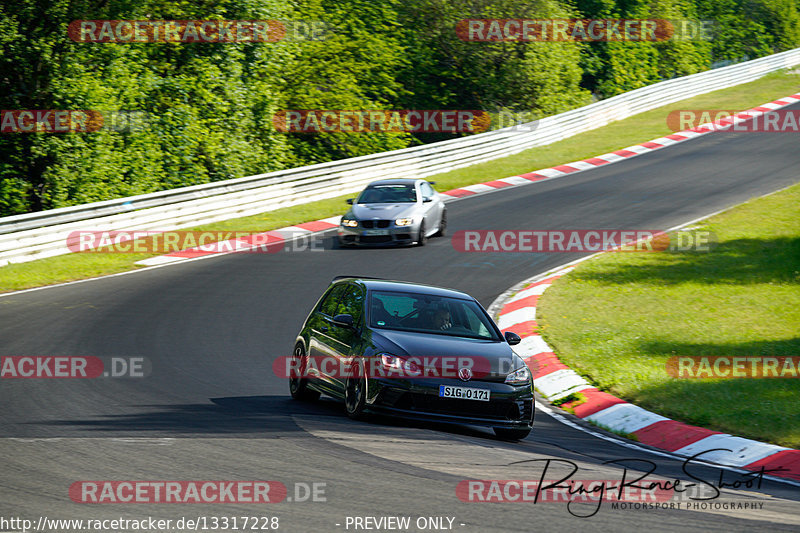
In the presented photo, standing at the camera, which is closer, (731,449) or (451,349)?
(731,449)

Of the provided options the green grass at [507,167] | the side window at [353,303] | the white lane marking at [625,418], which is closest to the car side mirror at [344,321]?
the side window at [353,303]

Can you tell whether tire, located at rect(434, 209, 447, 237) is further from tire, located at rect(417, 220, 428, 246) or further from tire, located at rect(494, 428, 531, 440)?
tire, located at rect(494, 428, 531, 440)

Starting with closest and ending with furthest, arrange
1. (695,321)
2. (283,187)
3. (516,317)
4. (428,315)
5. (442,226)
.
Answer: (428,315)
(695,321)
(516,317)
(442,226)
(283,187)

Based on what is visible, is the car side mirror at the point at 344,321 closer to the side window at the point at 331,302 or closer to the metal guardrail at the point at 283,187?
the side window at the point at 331,302

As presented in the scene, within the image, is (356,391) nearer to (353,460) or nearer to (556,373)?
(353,460)

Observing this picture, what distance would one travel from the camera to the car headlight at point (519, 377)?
9102 mm

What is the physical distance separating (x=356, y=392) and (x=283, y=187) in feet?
62.3

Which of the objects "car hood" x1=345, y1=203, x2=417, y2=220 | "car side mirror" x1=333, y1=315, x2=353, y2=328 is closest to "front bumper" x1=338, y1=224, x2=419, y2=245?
"car hood" x1=345, y1=203, x2=417, y2=220

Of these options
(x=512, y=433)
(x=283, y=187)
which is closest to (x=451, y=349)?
(x=512, y=433)

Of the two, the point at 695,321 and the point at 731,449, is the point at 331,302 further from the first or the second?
the point at 695,321

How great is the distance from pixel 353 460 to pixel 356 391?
6.16 ft

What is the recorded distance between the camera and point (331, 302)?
35.6 ft

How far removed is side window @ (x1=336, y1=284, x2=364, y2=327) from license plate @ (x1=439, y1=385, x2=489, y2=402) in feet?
4.55

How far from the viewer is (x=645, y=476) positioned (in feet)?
25.1
